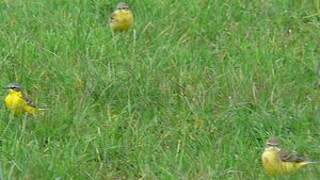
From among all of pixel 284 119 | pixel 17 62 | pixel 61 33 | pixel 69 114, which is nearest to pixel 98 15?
pixel 61 33

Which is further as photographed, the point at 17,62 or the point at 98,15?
the point at 98,15

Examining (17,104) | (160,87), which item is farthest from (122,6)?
(17,104)

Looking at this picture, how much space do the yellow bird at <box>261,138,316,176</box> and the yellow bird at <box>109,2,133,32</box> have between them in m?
2.11

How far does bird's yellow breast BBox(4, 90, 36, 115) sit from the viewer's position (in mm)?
5629

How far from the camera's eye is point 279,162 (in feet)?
16.3

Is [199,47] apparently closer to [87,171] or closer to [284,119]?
[284,119]

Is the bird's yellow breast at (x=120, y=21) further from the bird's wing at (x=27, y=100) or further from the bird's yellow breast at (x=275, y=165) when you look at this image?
the bird's yellow breast at (x=275, y=165)

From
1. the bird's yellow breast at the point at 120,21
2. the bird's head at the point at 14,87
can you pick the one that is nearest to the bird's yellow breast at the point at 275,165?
the bird's head at the point at 14,87

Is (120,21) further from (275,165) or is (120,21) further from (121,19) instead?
(275,165)

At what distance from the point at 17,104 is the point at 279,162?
1.67m

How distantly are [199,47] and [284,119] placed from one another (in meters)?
1.28

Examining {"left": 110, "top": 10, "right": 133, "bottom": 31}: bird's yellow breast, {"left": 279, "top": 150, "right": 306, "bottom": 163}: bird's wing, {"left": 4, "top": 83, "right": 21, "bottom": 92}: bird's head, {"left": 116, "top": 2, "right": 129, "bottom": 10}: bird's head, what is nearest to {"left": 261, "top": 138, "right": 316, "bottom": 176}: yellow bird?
{"left": 279, "top": 150, "right": 306, "bottom": 163}: bird's wing

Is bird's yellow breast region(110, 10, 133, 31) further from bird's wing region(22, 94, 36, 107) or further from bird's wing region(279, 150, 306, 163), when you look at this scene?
bird's wing region(279, 150, 306, 163)

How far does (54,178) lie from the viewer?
5.04m
